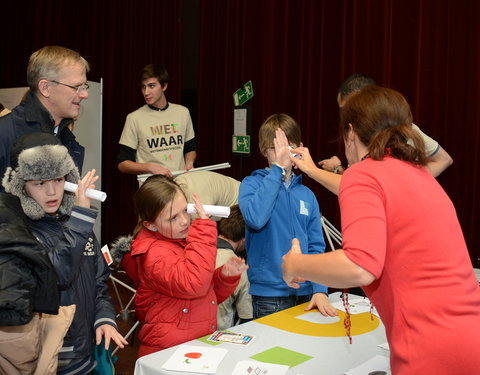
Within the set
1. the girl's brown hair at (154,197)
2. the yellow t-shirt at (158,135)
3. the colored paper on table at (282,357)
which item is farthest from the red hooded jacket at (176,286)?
the yellow t-shirt at (158,135)

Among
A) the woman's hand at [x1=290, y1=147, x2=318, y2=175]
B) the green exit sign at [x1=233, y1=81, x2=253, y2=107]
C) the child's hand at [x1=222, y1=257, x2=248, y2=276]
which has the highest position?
the green exit sign at [x1=233, y1=81, x2=253, y2=107]

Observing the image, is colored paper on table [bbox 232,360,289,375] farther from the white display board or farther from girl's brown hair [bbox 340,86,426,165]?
the white display board

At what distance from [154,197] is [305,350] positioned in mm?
820

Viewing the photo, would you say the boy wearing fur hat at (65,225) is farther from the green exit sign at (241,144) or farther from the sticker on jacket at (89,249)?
the green exit sign at (241,144)

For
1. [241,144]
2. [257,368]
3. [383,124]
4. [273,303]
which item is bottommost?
[273,303]

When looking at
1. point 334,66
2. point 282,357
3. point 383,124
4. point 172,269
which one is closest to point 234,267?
point 172,269

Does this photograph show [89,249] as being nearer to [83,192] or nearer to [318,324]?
[83,192]

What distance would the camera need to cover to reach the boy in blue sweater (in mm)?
Result: 2266

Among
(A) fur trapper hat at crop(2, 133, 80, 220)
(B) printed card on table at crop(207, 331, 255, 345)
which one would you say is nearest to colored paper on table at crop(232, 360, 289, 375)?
(B) printed card on table at crop(207, 331, 255, 345)

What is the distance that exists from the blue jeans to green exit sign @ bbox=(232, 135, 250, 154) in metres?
2.87

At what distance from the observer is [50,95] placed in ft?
7.20

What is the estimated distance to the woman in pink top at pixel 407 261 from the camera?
121 cm

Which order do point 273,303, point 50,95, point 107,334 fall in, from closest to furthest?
point 107,334
point 50,95
point 273,303

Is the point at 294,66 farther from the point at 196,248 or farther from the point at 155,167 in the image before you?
the point at 196,248
